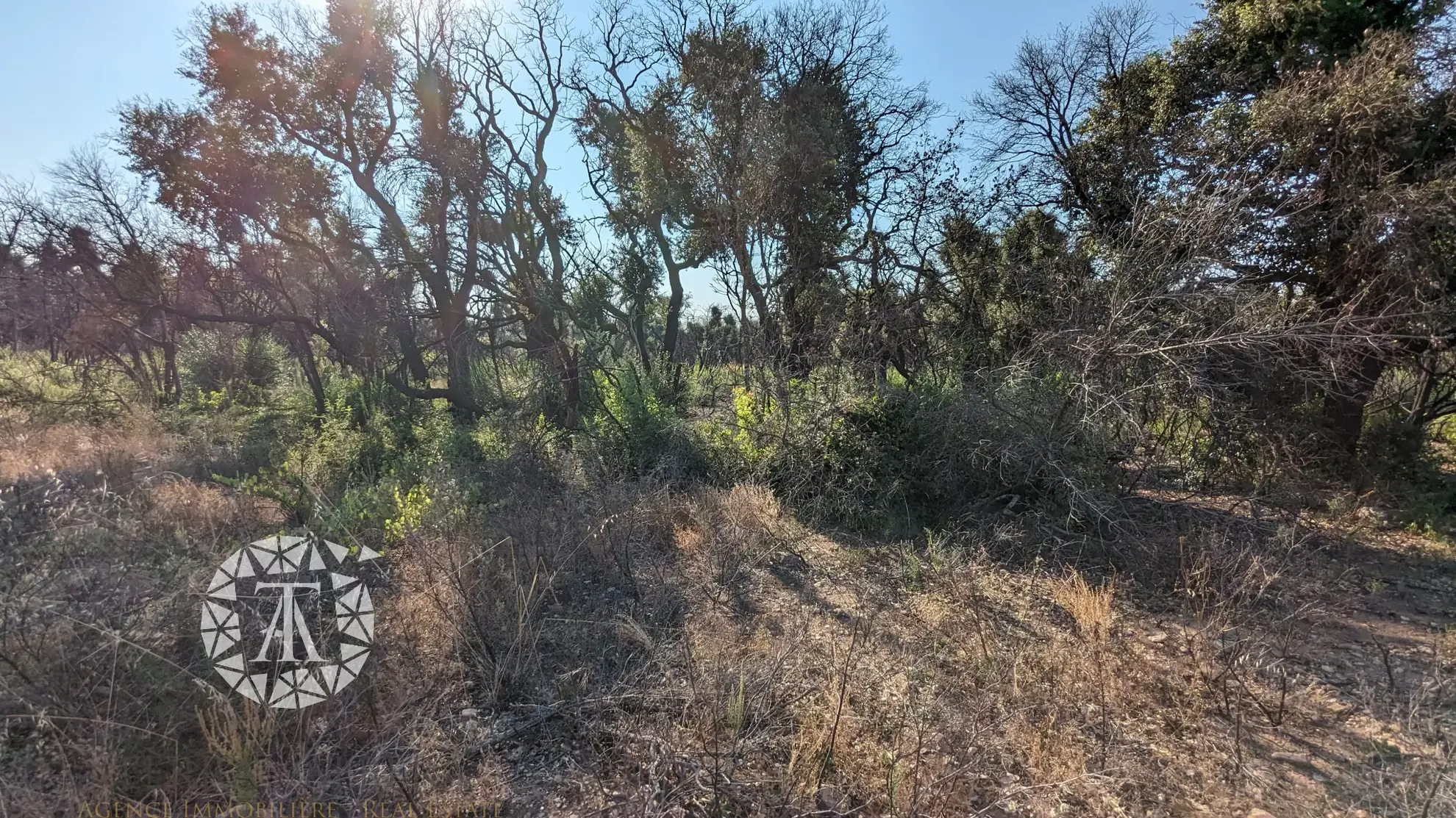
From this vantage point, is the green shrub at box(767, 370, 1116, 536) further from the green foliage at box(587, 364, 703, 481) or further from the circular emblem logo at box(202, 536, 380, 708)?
the circular emblem logo at box(202, 536, 380, 708)

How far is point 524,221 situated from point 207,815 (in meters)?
9.88

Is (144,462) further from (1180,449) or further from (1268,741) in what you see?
(1180,449)

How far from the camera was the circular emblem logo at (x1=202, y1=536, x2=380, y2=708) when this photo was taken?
2781 millimetres

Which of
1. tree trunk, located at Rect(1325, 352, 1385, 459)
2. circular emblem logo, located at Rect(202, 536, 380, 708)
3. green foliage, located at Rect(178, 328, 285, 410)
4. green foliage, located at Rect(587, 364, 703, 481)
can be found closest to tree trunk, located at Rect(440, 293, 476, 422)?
green foliage, located at Rect(587, 364, 703, 481)

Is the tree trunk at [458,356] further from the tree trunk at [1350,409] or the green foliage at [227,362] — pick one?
the tree trunk at [1350,409]

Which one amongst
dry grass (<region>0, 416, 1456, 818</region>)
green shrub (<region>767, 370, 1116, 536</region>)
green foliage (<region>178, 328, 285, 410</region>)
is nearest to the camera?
dry grass (<region>0, 416, 1456, 818</region>)

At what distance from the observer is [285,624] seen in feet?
10.1

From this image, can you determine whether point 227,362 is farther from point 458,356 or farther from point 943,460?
point 943,460

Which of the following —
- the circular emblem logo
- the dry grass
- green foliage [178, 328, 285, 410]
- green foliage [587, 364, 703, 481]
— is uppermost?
green foliage [178, 328, 285, 410]

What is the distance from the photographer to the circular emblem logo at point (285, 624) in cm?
278

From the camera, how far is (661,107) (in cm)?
1009

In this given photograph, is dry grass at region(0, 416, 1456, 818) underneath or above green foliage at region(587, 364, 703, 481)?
underneath

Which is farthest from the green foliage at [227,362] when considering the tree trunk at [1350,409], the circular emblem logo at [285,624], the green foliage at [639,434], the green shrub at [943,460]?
the tree trunk at [1350,409]

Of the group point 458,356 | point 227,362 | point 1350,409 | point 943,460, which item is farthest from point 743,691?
point 227,362
